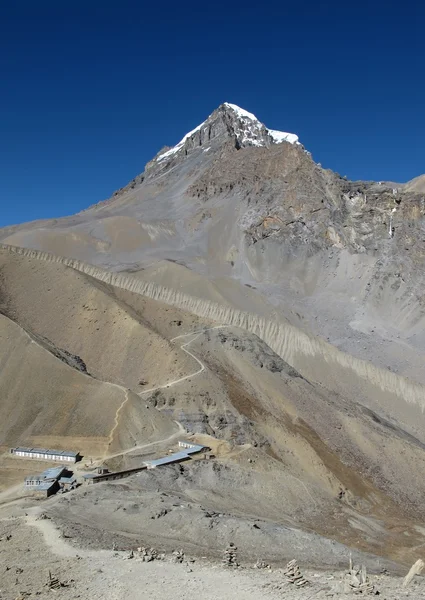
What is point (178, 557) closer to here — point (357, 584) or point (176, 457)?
point (357, 584)

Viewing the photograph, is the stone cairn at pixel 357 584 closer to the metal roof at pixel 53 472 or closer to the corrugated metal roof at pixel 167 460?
the metal roof at pixel 53 472

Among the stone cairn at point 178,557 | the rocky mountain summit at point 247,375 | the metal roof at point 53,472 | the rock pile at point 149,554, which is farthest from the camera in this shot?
the rocky mountain summit at point 247,375

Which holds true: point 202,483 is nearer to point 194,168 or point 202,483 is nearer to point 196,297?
point 196,297

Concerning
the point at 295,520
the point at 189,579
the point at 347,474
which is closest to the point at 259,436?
the point at 347,474

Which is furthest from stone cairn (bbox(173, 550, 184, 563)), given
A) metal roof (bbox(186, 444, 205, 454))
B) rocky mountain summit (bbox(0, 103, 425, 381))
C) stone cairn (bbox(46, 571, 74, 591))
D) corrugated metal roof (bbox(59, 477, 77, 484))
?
rocky mountain summit (bbox(0, 103, 425, 381))

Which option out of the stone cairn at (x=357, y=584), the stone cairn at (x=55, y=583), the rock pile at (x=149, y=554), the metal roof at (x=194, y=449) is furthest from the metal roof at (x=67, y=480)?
the stone cairn at (x=357, y=584)

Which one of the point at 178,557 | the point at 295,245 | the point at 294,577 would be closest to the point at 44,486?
the point at 178,557

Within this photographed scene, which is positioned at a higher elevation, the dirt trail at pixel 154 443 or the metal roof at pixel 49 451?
the dirt trail at pixel 154 443

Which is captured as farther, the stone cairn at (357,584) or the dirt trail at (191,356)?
the dirt trail at (191,356)

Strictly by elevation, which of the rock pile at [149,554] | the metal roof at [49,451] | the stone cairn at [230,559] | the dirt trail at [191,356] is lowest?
the metal roof at [49,451]
